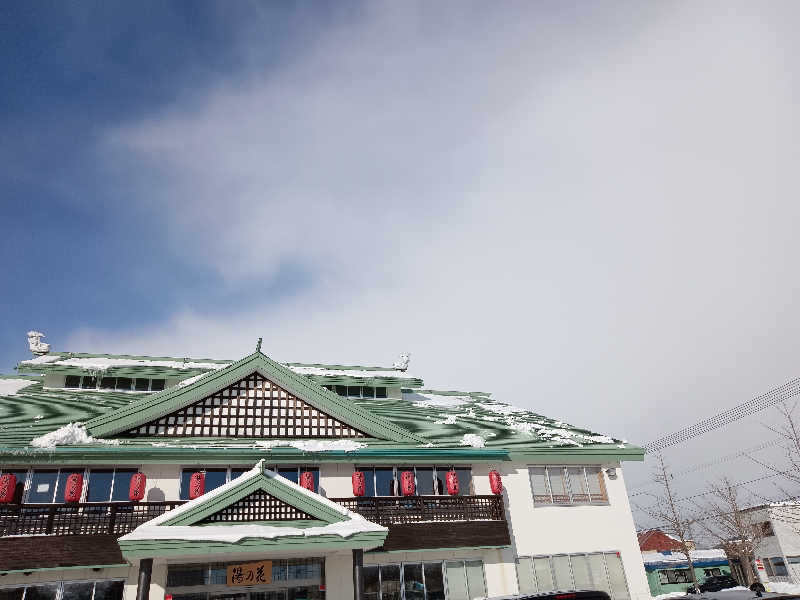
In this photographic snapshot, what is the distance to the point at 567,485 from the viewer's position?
23.1 meters

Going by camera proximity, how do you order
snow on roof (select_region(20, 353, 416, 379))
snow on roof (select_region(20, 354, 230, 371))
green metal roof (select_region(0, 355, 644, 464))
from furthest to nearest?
1. snow on roof (select_region(20, 353, 416, 379))
2. snow on roof (select_region(20, 354, 230, 371))
3. green metal roof (select_region(0, 355, 644, 464))

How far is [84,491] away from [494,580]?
48.6ft

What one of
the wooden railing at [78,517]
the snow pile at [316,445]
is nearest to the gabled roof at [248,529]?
the wooden railing at [78,517]

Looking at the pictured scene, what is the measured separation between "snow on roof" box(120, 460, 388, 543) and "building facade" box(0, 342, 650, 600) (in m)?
0.06

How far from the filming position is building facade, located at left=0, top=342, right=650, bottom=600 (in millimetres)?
15961

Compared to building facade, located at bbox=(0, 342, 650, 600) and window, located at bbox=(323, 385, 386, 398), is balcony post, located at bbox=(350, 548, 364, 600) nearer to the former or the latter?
building facade, located at bbox=(0, 342, 650, 600)

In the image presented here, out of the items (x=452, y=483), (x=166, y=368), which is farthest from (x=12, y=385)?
(x=452, y=483)

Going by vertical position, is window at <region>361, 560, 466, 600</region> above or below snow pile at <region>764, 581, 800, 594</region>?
above

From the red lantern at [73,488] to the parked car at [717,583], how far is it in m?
50.8

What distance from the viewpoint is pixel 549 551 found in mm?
21297

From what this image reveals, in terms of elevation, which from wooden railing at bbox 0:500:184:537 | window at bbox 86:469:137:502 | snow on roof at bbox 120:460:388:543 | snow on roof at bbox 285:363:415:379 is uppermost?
snow on roof at bbox 285:363:415:379

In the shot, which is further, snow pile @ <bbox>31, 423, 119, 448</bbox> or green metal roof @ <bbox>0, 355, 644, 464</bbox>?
green metal roof @ <bbox>0, 355, 644, 464</bbox>

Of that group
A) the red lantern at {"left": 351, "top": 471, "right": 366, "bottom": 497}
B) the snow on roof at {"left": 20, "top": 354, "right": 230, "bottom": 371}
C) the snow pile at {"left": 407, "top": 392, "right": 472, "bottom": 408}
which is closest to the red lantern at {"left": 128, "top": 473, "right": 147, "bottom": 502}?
the red lantern at {"left": 351, "top": 471, "right": 366, "bottom": 497}

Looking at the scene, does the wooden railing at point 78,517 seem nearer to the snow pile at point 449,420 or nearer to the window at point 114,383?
the window at point 114,383
